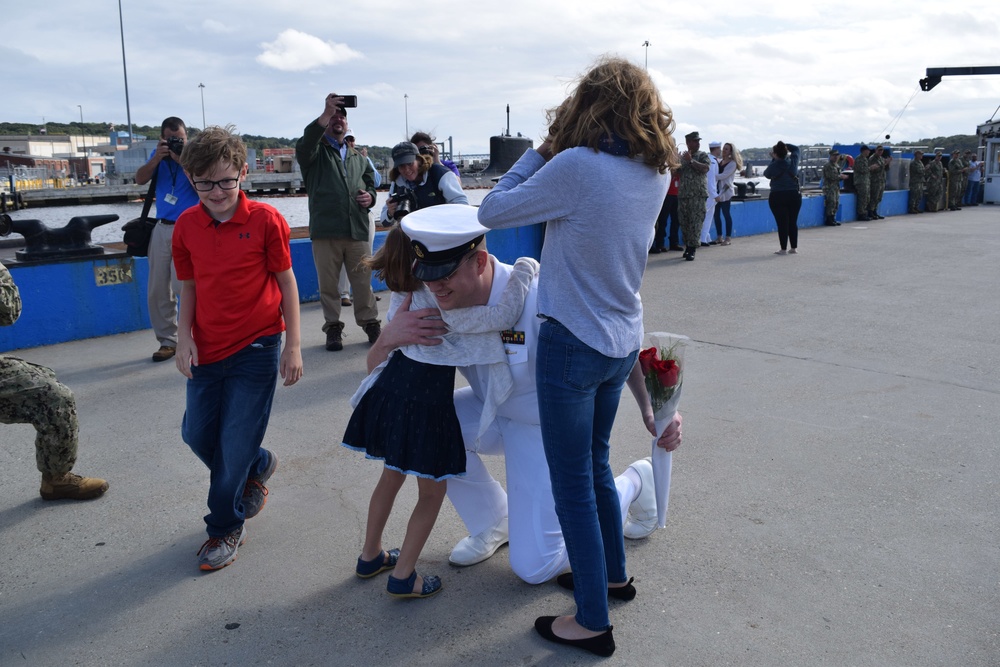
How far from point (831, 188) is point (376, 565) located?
16.4 metres

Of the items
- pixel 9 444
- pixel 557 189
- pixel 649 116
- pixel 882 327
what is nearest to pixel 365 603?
pixel 557 189

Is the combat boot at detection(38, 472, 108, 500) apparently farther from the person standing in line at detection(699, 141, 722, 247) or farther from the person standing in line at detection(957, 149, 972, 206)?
the person standing in line at detection(957, 149, 972, 206)

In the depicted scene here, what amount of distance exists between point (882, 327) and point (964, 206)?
20.7 m

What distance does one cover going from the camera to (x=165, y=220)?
6.22 metres

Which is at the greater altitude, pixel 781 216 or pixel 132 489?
pixel 781 216

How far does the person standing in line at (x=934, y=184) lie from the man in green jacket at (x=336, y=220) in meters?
20.3

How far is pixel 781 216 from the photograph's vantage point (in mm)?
12633

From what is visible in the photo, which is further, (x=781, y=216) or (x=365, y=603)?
(x=781, y=216)

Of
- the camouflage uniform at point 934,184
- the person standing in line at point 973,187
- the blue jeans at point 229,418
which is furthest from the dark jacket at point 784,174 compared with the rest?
the person standing in line at point 973,187

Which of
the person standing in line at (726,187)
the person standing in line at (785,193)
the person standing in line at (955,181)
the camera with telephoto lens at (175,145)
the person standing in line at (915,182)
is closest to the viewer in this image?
the camera with telephoto lens at (175,145)

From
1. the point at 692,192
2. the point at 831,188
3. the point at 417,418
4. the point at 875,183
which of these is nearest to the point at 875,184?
the point at 875,183

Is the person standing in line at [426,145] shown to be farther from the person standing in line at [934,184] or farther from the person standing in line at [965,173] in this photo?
the person standing in line at [965,173]

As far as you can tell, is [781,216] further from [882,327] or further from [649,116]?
[649,116]

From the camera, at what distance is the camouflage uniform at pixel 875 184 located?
18.8 metres
